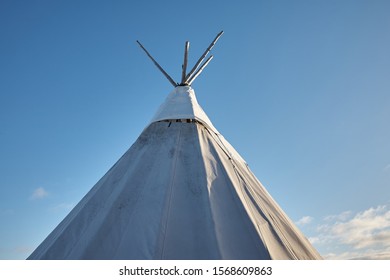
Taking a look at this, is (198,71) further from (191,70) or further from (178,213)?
(178,213)

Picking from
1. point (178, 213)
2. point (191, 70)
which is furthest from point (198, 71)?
point (178, 213)

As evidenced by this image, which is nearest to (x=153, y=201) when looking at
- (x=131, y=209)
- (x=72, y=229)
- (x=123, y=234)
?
(x=131, y=209)

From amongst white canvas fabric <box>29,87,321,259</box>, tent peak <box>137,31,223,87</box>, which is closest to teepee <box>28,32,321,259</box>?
white canvas fabric <box>29,87,321,259</box>

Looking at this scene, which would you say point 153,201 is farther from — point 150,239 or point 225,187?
point 225,187

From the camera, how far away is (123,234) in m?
3.37

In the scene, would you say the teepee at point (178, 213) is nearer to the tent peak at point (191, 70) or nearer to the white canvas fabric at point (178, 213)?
the white canvas fabric at point (178, 213)

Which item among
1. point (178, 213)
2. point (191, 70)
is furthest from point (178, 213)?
point (191, 70)

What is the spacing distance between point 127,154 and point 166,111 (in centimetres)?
121

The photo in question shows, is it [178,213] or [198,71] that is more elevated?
[198,71]

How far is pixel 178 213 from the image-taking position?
352cm

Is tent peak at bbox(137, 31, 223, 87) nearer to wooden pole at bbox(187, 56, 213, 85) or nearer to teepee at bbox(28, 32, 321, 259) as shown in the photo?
wooden pole at bbox(187, 56, 213, 85)

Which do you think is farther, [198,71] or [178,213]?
A: [198,71]

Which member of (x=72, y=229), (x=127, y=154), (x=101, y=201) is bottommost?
(x=72, y=229)
